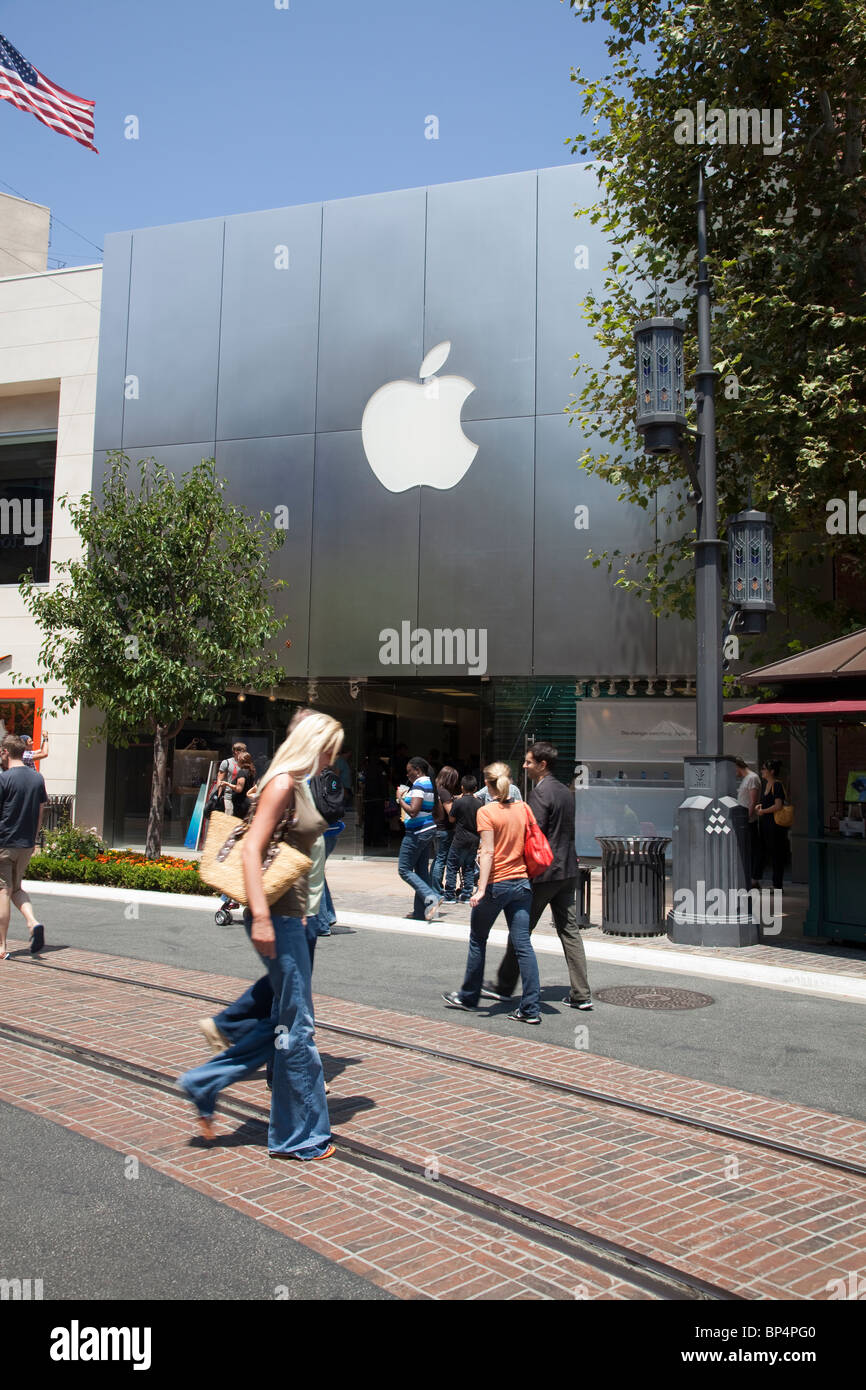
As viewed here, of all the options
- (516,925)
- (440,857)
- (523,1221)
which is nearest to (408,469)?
(440,857)

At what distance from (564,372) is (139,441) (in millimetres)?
8668

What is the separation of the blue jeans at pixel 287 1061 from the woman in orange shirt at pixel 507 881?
291 centimetres

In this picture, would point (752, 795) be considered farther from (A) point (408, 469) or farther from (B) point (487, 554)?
(A) point (408, 469)

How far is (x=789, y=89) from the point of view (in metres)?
13.9

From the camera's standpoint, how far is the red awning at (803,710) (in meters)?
10.8

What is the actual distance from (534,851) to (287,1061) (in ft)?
11.3

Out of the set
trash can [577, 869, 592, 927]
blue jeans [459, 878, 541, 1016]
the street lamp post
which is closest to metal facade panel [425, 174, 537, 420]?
the street lamp post

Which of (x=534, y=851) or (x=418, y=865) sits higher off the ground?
(x=534, y=851)

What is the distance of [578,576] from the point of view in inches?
734

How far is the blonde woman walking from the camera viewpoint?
14.5ft

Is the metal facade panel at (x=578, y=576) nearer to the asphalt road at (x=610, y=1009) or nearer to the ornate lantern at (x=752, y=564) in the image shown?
the ornate lantern at (x=752, y=564)

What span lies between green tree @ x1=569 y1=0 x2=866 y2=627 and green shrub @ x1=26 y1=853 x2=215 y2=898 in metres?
8.47

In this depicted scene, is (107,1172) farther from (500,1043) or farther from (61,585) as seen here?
(61,585)
